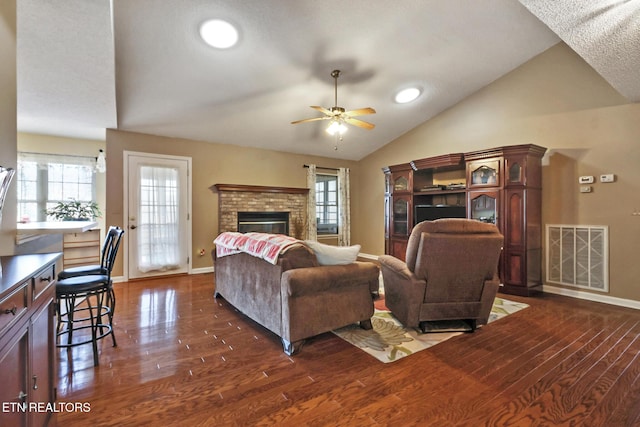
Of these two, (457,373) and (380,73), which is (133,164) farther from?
(457,373)

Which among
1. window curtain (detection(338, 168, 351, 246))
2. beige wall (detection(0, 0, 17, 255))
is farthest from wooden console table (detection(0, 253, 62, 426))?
window curtain (detection(338, 168, 351, 246))

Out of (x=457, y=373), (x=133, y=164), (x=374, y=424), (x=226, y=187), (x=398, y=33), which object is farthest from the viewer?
(x=226, y=187)

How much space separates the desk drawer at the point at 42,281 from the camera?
120cm

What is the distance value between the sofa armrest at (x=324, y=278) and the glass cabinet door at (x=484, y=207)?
2.59 m

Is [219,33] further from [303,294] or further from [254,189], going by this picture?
[254,189]

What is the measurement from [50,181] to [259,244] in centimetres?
510

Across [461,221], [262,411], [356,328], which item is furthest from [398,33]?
[262,411]

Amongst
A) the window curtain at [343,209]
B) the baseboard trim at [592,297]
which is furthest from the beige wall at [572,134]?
the window curtain at [343,209]

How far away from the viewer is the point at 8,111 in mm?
1815

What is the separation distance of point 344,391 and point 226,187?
434 cm

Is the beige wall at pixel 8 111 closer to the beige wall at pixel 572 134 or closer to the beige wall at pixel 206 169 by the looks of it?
the beige wall at pixel 206 169

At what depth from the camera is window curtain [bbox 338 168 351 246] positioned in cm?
709

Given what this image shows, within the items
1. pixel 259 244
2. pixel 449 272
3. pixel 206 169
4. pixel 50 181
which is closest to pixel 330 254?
pixel 259 244

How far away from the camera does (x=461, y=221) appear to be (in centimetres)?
264
